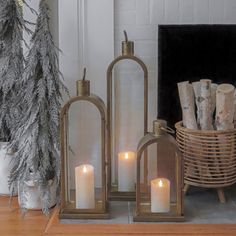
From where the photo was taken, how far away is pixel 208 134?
73.6 inches

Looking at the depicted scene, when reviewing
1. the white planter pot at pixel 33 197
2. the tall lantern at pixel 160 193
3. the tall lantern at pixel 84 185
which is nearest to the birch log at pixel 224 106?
the tall lantern at pixel 160 193

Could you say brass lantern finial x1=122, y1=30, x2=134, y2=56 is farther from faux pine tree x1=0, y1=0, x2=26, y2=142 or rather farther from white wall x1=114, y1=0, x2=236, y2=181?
faux pine tree x1=0, y1=0, x2=26, y2=142

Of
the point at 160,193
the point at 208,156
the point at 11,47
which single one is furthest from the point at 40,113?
the point at 208,156

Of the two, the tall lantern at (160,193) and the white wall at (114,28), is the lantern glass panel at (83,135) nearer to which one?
the white wall at (114,28)

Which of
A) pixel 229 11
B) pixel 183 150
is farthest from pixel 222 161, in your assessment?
pixel 229 11

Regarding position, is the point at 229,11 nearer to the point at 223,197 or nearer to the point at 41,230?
the point at 223,197

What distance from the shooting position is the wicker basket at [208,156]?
188 centimetres

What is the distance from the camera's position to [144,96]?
2.01 metres

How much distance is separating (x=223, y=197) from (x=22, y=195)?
802 mm

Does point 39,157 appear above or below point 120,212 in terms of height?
above

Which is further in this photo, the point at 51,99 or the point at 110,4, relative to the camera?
the point at 110,4

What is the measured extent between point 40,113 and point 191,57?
27.1 inches

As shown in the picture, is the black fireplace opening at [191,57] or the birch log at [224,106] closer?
the birch log at [224,106]

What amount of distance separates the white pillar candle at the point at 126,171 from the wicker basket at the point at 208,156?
0.71ft
